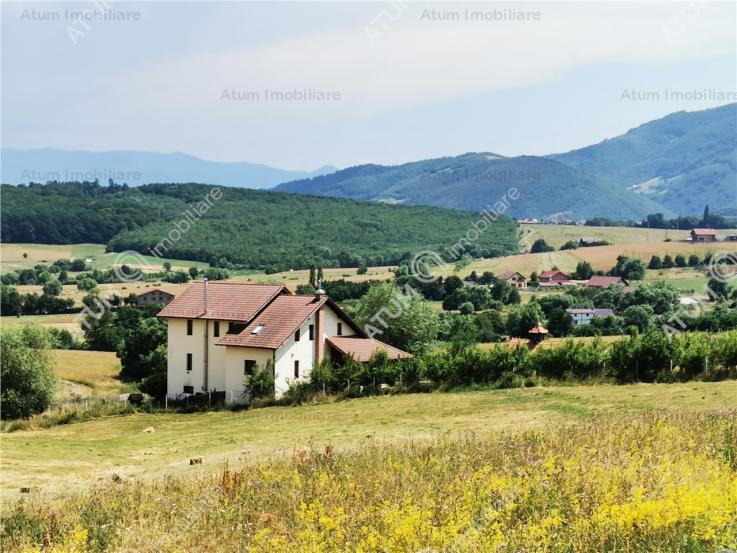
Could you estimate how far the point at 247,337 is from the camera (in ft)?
144

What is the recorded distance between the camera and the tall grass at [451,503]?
8.17 metres

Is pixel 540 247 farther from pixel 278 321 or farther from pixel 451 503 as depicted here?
pixel 451 503

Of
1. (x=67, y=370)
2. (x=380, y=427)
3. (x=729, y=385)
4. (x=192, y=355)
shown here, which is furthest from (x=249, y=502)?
(x=67, y=370)

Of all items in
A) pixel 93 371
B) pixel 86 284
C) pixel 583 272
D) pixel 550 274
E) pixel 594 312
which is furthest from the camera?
pixel 550 274

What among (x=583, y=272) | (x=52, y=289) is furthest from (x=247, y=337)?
(x=583, y=272)

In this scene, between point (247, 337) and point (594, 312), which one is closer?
point (247, 337)

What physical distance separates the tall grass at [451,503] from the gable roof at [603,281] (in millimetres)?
115570

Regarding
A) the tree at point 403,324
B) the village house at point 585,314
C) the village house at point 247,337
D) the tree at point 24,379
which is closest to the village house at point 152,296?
the village house at point 585,314

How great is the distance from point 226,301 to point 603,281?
92.0m

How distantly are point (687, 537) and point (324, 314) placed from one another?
126 feet

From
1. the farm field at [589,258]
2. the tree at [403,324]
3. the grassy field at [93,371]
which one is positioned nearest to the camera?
the grassy field at [93,371]

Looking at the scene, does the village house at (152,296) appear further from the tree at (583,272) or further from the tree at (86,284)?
the tree at (583,272)

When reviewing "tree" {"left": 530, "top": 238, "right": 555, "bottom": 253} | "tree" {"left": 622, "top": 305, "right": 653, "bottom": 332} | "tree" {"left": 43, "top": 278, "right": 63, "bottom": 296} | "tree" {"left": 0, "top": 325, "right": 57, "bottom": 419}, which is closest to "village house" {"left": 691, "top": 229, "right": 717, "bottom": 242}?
"tree" {"left": 530, "top": 238, "right": 555, "bottom": 253}

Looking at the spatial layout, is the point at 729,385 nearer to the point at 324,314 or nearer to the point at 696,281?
the point at 324,314
